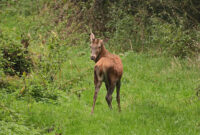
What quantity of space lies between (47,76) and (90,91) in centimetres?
138

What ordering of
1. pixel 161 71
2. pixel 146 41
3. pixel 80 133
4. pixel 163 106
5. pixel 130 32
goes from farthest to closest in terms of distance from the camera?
1. pixel 130 32
2. pixel 146 41
3. pixel 161 71
4. pixel 163 106
5. pixel 80 133

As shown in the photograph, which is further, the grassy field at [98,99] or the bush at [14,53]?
the bush at [14,53]

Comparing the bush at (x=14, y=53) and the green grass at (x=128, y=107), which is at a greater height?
the bush at (x=14, y=53)

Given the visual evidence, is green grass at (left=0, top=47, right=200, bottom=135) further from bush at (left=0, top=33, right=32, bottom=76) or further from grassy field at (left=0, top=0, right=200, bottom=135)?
bush at (left=0, top=33, right=32, bottom=76)

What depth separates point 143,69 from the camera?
43.7 ft

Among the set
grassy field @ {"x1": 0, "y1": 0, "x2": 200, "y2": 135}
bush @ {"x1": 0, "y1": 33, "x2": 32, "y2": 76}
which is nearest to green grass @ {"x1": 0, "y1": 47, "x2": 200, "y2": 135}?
grassy field @ {"x1": 0, "y1": 0, "x2": 200, "y2": 135}

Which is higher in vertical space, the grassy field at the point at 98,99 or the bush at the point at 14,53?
the bush at the point at 14,53

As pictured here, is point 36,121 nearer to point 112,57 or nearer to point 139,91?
point 112,57

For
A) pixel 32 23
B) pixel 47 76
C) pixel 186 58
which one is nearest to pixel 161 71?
pixel 186 58

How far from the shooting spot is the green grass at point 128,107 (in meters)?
7.40

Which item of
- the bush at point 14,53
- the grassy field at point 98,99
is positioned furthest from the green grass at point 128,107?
the bush at point 14,53

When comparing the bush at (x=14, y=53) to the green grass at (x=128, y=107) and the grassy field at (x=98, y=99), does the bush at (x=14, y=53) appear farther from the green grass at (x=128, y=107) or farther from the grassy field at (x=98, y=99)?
the green grass at (x=128, y=107)

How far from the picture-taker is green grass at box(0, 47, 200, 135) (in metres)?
7.40

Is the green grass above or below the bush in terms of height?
below
